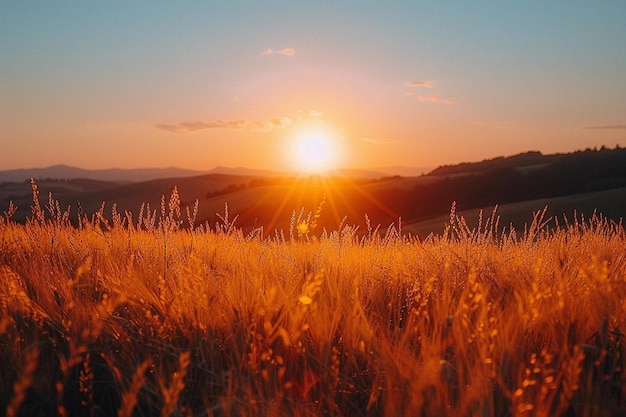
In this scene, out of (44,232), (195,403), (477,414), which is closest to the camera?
(477,414)

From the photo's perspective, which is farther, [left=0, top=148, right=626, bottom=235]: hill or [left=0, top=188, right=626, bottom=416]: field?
[left=0, top=148, right=626, bottom=235]: hill

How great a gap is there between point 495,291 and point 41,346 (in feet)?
7.60

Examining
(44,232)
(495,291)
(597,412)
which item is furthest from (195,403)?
(44,232)

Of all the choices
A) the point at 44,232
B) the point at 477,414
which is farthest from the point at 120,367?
the point at 44,232

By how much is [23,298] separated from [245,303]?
1.11 meters

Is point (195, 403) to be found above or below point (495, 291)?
below

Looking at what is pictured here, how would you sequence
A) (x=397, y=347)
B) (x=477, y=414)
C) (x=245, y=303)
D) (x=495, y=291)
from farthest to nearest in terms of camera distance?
(x=495, y=291) < (x=245, y=303) < (x=397, y=347) < (x=477, y=414)

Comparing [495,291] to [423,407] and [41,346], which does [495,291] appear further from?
[41,346]

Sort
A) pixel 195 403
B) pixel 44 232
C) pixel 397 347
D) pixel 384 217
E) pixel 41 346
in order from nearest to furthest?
pixel 195 403 → pixel 397 347 → pixel 41 346 → pixel 44 232 → pixel 384 217

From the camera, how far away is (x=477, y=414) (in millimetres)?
2016

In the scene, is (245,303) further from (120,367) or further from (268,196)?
(268,196)

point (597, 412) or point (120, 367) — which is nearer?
point (597, 412)

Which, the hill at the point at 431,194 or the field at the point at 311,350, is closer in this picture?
the field at the point at 311,350

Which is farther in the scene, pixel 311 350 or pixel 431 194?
pixel 431 194
